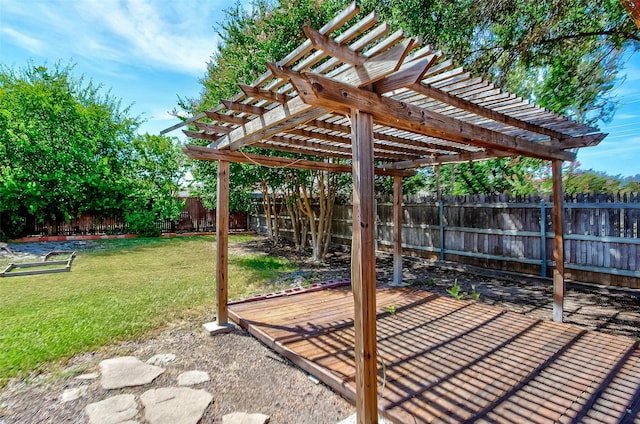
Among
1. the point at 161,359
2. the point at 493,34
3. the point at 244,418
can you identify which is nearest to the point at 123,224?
the point at 161,359

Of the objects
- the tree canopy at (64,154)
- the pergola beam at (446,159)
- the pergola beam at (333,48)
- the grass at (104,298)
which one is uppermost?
the tree canopy at (64,154)

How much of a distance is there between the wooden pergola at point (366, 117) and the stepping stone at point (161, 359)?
0.55 m

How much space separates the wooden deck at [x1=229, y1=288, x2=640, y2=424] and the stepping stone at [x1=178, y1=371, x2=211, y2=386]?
0.69 metres

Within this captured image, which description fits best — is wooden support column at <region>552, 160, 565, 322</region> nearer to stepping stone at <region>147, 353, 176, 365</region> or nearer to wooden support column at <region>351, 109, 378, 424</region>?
wooden support column at <region>351, 109, 378, 424</region>

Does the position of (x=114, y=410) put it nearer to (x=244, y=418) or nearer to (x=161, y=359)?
(x=161, y=359)

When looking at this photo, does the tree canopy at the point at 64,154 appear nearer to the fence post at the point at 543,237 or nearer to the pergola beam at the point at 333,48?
the fence post at the point at 543,237

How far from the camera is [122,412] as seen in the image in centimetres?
202

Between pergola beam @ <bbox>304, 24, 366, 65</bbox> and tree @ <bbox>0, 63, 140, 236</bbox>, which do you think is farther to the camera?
tree @ <bbox>0, 63, 140, 236</bbox>

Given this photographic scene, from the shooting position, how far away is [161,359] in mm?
2758

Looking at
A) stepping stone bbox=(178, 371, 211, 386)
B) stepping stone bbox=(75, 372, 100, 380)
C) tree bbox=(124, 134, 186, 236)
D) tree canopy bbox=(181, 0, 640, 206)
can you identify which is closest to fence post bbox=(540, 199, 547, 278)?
tree canopy bbox=(181, 0, 640, 206)

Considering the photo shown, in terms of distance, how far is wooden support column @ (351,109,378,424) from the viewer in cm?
172

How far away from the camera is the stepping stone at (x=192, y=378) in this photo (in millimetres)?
2391

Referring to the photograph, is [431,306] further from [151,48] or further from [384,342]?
[151,48]

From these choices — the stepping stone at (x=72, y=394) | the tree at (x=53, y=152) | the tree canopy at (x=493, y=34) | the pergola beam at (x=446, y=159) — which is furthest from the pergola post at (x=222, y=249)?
the tree at (x=53, y=152)
